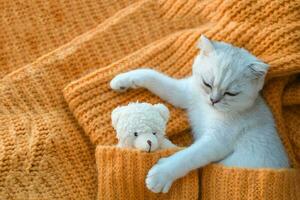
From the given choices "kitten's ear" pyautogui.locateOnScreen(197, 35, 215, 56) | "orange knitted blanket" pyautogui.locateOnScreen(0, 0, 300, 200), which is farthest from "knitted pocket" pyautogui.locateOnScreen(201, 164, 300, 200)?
"kitten's ear" pyautogui.locateOnScreen(197, 35, 215, 56)

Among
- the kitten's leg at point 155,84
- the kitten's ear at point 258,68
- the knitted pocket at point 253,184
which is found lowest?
the knitted pocket at point 253,184

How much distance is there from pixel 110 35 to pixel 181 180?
0.42 meters

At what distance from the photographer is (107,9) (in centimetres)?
126

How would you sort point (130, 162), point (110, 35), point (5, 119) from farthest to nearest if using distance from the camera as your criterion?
point (110, 35), point (5, 119), point (130, 162)

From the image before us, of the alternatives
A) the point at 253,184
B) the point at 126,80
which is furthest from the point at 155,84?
the point at 253,184

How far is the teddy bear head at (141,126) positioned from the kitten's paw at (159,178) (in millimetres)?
40

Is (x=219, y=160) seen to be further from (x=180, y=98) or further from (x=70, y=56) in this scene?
(x=70, y=56)

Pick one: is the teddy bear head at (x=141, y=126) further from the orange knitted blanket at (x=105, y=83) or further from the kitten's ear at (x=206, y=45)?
the kitten's ear at (x=206, y=45)

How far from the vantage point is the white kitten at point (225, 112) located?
39.3 inches

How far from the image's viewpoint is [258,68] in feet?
3.25

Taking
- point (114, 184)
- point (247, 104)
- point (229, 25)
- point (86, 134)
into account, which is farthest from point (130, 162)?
point (229, 25)

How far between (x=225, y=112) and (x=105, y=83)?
289 millimetres

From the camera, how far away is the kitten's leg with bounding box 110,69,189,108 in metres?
1.09

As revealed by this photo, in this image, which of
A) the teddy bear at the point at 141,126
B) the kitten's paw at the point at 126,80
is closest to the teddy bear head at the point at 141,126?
the teddy bear at the point at 141,126
